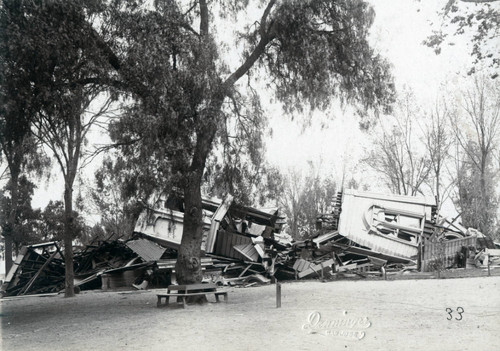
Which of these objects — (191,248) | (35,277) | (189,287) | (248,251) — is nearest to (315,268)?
(248,251)

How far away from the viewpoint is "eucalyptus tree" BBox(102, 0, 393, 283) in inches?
481

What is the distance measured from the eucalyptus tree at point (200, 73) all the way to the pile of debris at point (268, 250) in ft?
23.7

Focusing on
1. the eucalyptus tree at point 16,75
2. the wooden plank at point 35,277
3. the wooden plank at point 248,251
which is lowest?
the wooden plank at point 35,277

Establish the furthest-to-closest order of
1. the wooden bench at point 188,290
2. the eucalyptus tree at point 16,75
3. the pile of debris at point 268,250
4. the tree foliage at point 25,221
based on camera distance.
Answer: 1. the tree foliage at point 25,221
2. the pile of debris at point 268,250
3. the wooden bench at point 188,290
4. the eucalyptus tree at point 16,75

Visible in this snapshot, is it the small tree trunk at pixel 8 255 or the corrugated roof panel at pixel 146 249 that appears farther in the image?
the small tree trunk at pixel 8 255

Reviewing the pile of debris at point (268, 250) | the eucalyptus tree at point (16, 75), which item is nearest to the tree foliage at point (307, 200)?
the pile of debris at point (268, 250)

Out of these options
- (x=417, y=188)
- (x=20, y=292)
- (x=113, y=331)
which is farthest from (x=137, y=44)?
(x=417, y=188)

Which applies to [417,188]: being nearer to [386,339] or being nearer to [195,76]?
[195,76]

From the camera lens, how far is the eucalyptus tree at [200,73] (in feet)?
40.1

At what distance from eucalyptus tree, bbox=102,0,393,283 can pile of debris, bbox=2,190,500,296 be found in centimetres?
723

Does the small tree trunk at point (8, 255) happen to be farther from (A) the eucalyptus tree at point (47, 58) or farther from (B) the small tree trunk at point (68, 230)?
(A) the eucalyptus tree at point (47, 58)

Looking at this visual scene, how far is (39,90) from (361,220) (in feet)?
62.0

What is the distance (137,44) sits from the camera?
1212cm

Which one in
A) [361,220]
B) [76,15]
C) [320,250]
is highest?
[76,15]
